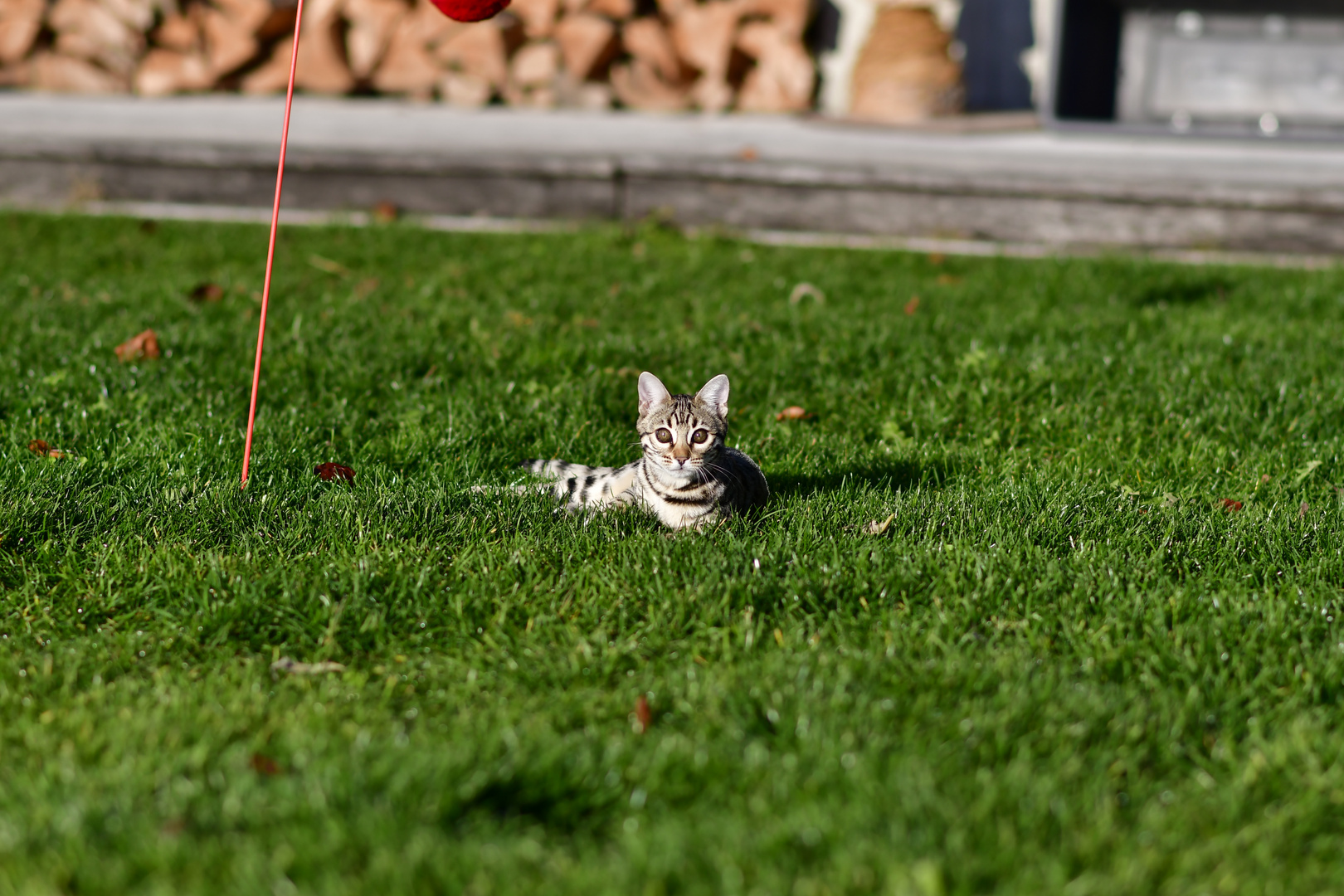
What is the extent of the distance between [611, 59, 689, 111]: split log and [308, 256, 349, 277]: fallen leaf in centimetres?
436

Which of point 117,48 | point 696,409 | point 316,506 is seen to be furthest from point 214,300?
point 117,48

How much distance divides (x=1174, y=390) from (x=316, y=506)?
3.38 meters

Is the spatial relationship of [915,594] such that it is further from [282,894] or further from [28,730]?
[28,730]

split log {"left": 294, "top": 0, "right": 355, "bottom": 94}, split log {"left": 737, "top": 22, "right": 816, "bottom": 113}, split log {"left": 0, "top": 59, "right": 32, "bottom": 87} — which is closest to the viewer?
split log {"left": 737, "top": 22, "right": 816, "bottom": 113}

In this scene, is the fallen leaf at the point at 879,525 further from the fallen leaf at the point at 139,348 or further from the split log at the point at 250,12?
the split log at the point at 250,12

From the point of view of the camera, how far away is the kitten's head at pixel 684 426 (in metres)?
3.49

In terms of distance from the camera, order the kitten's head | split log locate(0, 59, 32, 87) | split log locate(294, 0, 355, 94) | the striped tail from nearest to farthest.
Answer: the kitten's head, the striped tail, split log locate(294, 0, 355, 94), split log locate(0, 59, 32, 87)

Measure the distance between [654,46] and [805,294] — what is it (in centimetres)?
473

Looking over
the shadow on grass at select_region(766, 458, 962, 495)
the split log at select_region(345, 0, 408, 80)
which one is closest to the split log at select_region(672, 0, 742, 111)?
the split log at select_region(345, 0, 408, 80)

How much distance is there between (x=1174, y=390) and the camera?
488cm

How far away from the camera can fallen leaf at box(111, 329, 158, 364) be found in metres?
5.09

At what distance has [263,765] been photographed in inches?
94.5

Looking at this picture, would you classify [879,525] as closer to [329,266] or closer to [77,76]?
[329,266]

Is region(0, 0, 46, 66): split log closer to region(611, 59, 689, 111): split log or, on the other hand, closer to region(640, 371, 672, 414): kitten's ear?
region(611, 59, 689, 111): split log
